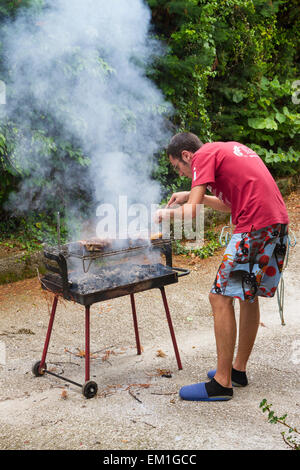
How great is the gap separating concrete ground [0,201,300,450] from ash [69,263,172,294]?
707 mm

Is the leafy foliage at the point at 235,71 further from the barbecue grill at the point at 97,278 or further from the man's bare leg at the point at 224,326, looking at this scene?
the man's bare leg at the point at 224,326

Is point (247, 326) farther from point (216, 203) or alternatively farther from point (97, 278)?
point (97, 278)

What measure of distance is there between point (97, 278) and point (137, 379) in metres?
0.79

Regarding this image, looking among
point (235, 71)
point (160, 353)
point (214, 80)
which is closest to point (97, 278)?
point (160, 353)

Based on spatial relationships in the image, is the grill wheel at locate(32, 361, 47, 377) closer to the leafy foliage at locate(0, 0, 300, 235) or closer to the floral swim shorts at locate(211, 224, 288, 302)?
the floral swim shorts at locate(211, 224, 288, 302)

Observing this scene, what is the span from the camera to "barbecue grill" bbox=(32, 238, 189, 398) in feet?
10.3

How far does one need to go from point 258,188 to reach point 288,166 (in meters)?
6.05

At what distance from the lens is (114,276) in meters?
3.59

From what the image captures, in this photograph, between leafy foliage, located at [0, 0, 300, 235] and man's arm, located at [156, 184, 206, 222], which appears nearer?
man's arm, located at [156, 184, 206, 222]

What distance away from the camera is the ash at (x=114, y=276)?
130 inches

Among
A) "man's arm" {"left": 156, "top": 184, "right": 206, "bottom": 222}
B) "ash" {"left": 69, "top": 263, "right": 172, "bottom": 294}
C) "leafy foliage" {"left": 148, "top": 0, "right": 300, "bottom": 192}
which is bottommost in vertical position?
"ash" {"left": 69, "top": 263, "right": 172, "bottom": 294}

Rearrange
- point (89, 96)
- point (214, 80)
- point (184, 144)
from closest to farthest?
1. point (184, 144)
2. point (89, 96)
3. point (214, 80)

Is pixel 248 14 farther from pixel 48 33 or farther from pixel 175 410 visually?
A: pixel 175 410

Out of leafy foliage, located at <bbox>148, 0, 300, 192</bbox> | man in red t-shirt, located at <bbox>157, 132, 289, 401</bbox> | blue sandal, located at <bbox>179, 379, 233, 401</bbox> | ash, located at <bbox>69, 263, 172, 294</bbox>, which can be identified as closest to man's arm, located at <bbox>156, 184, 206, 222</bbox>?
man in red t-shirt, located at <bbox>157, 132, 289, 401</bbox>
